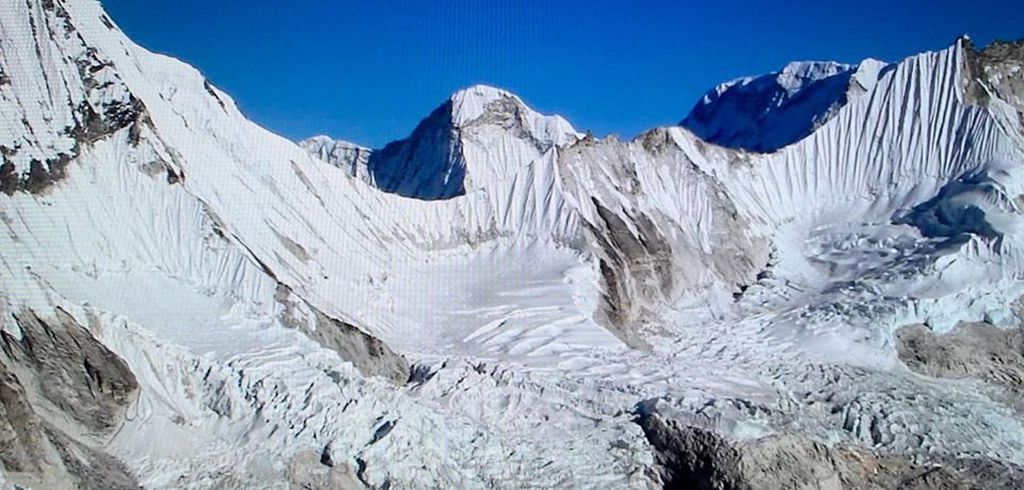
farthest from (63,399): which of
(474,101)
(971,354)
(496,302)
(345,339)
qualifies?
(474,101)

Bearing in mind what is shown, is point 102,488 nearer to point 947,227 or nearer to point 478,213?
point 478,213

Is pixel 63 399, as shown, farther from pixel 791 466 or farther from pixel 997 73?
pixel 997 73

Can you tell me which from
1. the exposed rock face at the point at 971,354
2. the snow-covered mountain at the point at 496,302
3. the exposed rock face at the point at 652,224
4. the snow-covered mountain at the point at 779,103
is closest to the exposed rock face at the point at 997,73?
the snow-covered mountain at the point at 496,302

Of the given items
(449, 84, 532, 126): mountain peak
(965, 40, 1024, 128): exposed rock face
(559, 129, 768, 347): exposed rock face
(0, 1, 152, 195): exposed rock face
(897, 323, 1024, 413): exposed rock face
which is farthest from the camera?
(449, 84, 532, 126): mountain peak

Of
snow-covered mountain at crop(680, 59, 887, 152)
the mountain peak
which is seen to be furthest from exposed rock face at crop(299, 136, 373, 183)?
snow-covered mountain at crop(680, 59, 887, 152)

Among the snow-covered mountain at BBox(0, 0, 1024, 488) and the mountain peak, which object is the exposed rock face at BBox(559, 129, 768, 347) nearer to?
the snow-covered mountain at BBox(0, 0, 1024, 488)
